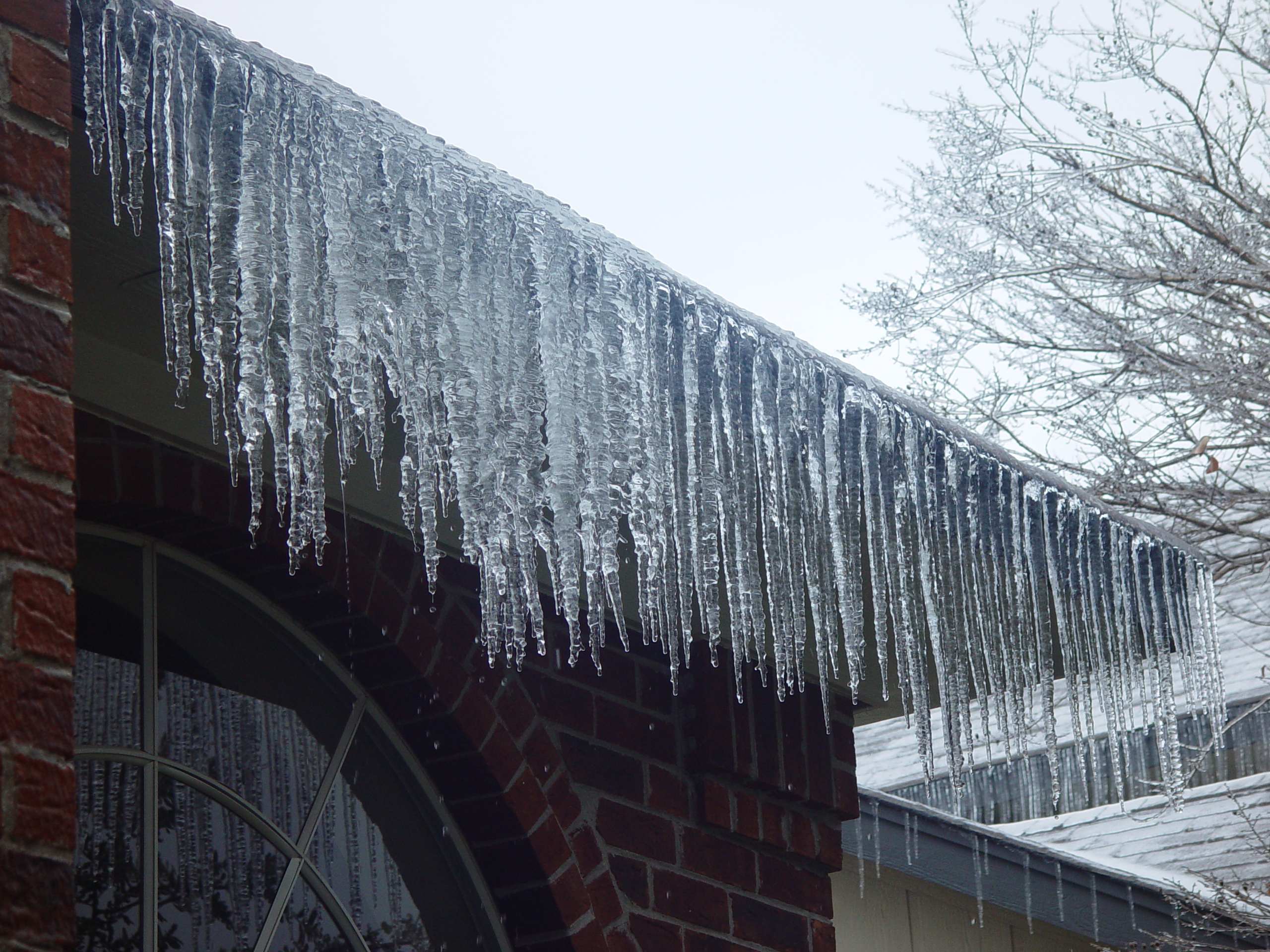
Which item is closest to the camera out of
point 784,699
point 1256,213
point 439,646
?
point 439,646

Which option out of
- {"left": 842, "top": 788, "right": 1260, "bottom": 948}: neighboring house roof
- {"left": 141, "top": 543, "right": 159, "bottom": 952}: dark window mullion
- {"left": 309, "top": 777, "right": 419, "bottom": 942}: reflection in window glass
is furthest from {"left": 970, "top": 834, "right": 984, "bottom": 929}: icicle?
{"left": 141, "top": 543, "right": 159, "bottom": 952}: dark window mullion

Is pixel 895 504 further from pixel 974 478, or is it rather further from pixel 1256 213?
pixel 1256 213

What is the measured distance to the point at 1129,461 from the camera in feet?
26.5

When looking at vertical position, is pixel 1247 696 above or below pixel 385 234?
above

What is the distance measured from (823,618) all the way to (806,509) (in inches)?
16.5

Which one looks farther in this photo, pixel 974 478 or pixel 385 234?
pixel 974 478

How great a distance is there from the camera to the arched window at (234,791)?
260 centimetres

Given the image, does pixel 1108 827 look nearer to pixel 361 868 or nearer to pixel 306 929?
pixel 361 868

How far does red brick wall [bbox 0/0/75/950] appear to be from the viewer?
4.12ft

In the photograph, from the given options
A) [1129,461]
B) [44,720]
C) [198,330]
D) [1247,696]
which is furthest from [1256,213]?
[44,720]

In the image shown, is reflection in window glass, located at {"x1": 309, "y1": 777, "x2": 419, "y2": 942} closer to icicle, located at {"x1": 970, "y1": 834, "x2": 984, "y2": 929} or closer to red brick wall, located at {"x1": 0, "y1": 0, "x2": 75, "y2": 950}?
red brick wall, located at {"x1": 0, "y1": 0, "x2": 75, "y2": 950}

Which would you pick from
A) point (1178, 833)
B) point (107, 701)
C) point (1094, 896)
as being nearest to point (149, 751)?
point (107, 701)

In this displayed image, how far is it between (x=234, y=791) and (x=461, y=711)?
494mm

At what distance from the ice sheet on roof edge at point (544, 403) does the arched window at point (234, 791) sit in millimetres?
406
